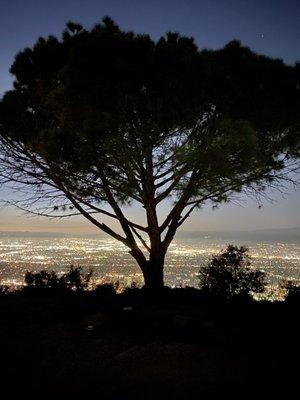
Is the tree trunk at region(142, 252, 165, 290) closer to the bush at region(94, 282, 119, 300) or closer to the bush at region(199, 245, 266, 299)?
the bush at region(94, 282, 119, 300)

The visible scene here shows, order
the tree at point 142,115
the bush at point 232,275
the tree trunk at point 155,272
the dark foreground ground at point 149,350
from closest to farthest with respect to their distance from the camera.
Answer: the dark foreground ground at point 149,350 → the tree at point 142,115 → the tree trunk at point 155,272 → the bush at point 232,275

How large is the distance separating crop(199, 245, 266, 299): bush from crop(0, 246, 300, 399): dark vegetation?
1251 mm

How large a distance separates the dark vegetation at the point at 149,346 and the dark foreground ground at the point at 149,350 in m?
0.01

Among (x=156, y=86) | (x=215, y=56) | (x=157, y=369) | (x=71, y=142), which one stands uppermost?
(x=215, y=56)

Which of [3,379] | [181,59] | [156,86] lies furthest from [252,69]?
[3,379]

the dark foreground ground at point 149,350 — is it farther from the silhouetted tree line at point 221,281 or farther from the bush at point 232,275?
the bush at point 232,275

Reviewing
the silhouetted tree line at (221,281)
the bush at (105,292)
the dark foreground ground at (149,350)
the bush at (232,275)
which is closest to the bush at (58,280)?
the silhouetted tree line at (221,281)

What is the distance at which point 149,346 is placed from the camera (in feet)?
17.8

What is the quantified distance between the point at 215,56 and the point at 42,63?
14.0ft

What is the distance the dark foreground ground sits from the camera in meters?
4.13

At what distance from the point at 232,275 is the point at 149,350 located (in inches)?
227

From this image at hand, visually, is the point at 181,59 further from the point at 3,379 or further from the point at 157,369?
the point at 3,379

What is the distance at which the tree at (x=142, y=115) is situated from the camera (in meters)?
7.73

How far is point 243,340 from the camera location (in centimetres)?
559
